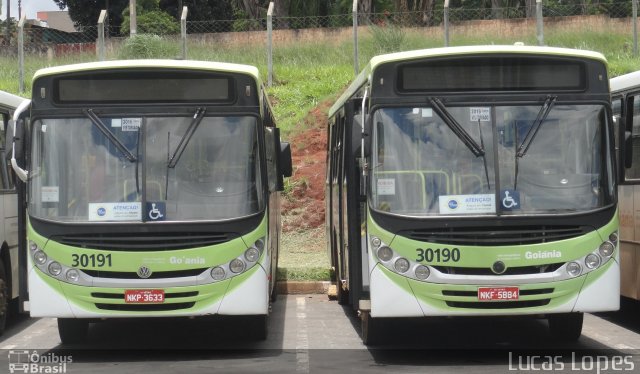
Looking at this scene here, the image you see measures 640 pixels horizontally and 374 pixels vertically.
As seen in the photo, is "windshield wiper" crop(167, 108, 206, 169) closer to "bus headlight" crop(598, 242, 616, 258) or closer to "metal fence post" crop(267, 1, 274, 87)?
"bus headlight" crop(598, 242, 616, 258)

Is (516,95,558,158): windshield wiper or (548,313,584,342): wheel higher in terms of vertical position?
(516,95,558,158): windshield wiper

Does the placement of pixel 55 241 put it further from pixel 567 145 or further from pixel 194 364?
pixel 567 145

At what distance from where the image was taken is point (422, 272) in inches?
402

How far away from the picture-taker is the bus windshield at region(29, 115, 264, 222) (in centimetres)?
1068

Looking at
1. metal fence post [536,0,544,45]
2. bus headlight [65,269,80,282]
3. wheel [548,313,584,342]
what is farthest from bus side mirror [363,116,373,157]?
metal fence post [536,0,544,45]

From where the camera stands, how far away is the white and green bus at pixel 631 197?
1262cm

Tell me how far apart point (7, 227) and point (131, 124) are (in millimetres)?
3304

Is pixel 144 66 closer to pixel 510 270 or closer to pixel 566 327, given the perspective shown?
pixel 510 270

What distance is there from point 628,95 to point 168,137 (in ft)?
19.3

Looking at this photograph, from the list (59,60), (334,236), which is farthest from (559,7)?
(334,236)

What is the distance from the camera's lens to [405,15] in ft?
98.9

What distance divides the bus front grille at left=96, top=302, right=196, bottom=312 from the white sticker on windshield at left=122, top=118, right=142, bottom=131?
71.7 inches

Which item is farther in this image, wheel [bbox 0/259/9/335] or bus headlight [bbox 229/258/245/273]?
wheel [bbox 0/259/9/335]

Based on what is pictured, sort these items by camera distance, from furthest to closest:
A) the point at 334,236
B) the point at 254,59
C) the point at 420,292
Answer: the point at 254,59
the point at 334,236
the point at 420,292
